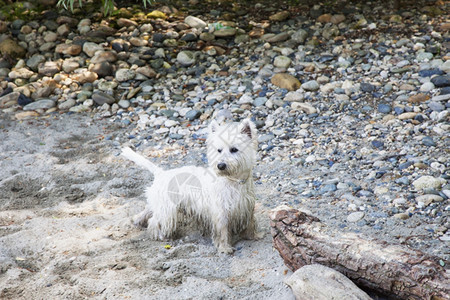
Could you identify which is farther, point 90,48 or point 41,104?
point 90,48

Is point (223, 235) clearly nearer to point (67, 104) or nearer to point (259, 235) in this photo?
point (259, 235)

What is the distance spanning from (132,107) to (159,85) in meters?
0.65

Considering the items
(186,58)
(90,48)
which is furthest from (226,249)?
(90,48)

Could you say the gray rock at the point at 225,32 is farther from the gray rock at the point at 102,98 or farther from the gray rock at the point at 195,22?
the gray rock at the point at 102,98

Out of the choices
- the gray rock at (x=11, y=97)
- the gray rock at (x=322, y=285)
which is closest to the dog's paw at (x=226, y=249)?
the gray rock at (x=322, y=285)

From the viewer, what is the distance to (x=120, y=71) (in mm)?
8219

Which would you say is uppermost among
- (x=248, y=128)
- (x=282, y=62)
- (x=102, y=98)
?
(x=248, y=128)

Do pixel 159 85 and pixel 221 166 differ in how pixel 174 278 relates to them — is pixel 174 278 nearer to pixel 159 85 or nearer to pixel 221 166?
pixel 221 166

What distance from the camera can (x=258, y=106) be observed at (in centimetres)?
708

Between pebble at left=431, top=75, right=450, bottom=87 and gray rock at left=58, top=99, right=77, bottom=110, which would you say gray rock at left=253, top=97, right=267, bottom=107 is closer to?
pebble at left=431, top=75, right=450, bottom=87

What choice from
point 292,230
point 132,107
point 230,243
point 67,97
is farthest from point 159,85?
point 292,230

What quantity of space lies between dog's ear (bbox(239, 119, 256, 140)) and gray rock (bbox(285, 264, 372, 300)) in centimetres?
131

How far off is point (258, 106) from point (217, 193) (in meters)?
3.05

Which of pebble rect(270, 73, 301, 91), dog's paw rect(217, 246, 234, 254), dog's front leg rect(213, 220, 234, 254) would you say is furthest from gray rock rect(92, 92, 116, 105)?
dog's paw rect(217, 246, 234, 254)
